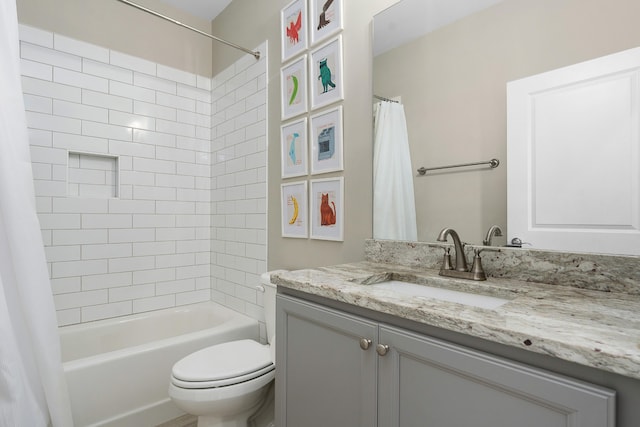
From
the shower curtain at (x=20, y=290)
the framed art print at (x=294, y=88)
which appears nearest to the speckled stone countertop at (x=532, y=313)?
the shower curtain at (x=20, y=290)

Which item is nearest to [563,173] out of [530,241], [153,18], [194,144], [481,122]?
[530,241]

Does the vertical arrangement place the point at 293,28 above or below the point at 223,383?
above

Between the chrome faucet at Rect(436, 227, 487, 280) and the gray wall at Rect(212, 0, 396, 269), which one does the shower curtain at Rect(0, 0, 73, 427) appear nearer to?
the gray wall at Rect(212, 0, 396, 269)

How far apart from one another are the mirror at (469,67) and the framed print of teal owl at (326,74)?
8.5 inches

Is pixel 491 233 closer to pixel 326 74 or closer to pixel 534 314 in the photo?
pixel 534 314

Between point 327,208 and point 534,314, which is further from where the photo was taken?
point 327,208

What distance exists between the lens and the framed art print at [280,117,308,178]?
1.90 meters

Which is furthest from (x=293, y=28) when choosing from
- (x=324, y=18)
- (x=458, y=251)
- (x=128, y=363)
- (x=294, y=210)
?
(x=128, y=363)

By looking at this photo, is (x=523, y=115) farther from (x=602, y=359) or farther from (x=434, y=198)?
(x=602, y=359)

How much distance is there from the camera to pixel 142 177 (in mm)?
2416

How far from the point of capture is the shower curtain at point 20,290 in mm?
1286

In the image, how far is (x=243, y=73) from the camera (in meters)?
2.39

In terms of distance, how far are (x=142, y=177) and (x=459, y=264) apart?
221 centimetres

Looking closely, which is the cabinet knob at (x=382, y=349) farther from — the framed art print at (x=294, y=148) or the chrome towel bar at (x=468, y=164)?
the framed art print at (x=294, y=148)
